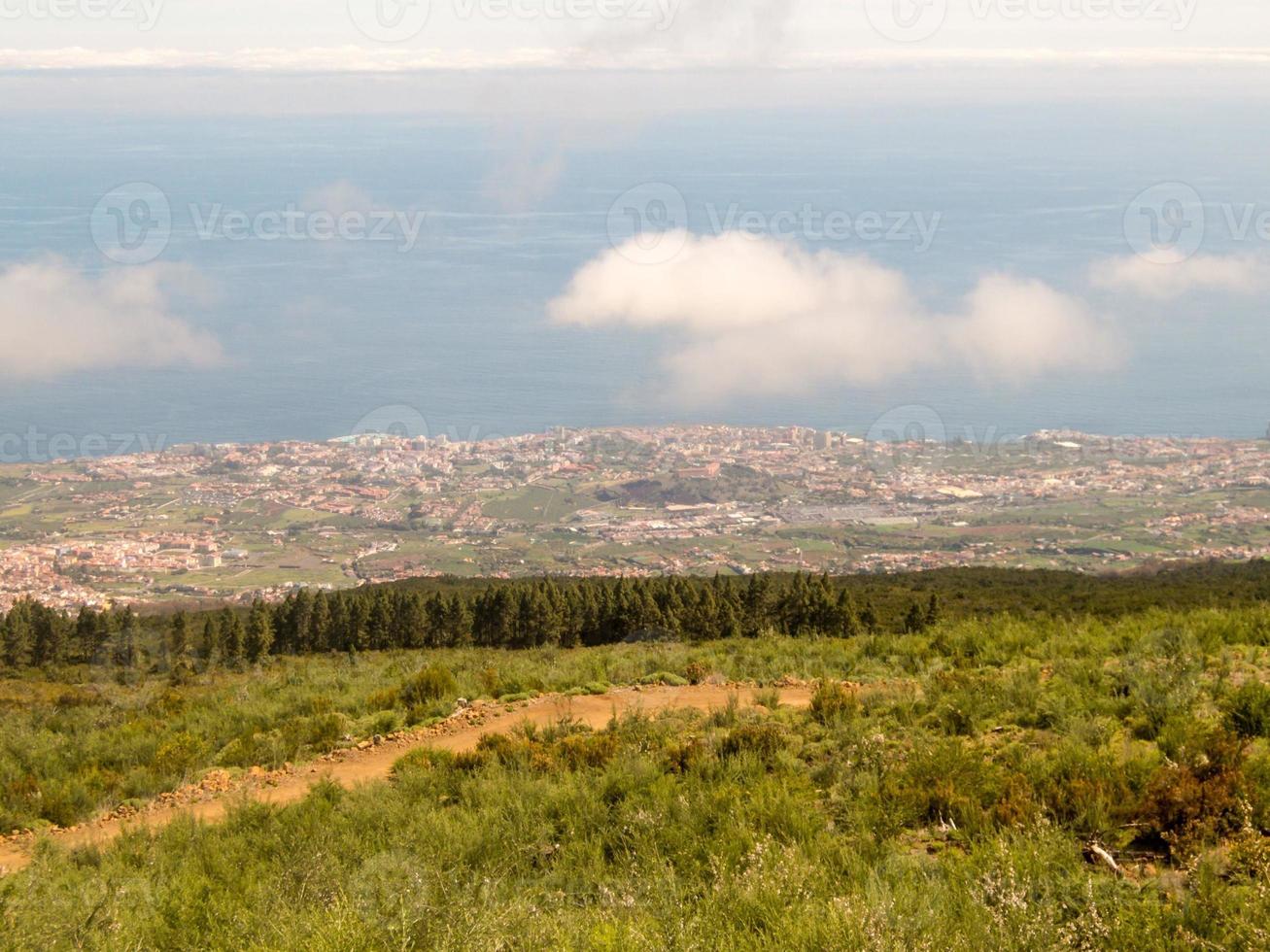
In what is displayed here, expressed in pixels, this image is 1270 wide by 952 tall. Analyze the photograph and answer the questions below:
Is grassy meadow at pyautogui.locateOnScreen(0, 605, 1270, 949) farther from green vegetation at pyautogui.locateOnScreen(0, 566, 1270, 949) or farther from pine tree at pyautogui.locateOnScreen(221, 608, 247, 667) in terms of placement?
pine tree at pyautogui.locateOnScreen(221, 608, 247, 667)

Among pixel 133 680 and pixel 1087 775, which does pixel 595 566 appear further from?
pixel 1087 775

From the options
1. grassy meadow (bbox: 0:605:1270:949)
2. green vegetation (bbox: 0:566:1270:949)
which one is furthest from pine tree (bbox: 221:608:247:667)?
grassy meadow (bbox: 0:605:1270:949)

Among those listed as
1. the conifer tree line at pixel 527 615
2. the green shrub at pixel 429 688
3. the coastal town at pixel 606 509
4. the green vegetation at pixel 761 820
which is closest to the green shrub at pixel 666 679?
the green vegetation at pixel 761 820

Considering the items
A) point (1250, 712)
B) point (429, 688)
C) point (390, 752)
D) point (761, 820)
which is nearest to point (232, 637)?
point (429, 688)

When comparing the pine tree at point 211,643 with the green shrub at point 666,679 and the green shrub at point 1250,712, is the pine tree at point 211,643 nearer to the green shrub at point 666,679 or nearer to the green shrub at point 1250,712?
the green shrub at point 666,679

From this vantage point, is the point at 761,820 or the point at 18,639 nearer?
the point at 761,820

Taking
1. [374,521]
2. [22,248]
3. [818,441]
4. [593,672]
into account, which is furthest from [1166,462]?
[22,248]

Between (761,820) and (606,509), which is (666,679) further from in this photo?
(606,509)

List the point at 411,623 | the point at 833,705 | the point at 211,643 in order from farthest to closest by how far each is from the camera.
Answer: the point at 411,623
the point at 211,643
the point at 833,705
